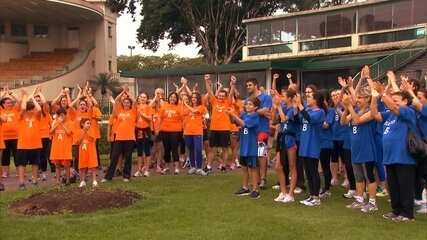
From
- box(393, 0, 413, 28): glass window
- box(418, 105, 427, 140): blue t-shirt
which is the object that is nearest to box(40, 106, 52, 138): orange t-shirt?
box(418, 105, 427, 140): blue t-shirt

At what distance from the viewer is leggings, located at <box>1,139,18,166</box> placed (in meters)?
11.8

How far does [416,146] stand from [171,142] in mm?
6247

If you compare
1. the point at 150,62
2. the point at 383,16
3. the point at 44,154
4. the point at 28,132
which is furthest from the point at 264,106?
the point at 150,62

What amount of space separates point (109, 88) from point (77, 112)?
36.3 meters

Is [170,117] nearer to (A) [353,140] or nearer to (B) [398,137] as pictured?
(A) [353,140]

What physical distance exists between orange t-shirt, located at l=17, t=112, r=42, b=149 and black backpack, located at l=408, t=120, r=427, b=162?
6.97 m

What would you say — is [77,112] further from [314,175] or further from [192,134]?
[314,175]

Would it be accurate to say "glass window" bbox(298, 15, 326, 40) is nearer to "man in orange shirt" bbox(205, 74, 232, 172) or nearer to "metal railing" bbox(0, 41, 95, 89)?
"metal railing" bbox(0, 41, 95, 89)

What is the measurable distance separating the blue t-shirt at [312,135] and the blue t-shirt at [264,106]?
3.27 ft

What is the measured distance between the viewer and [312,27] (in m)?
36.3

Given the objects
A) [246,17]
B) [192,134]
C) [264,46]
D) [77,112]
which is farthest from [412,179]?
[246,17]

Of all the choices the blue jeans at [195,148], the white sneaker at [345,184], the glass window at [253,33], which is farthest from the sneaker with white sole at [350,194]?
the glass window at [253,33]

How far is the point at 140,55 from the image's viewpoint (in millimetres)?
80625

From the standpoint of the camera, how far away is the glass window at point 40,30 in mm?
51053
